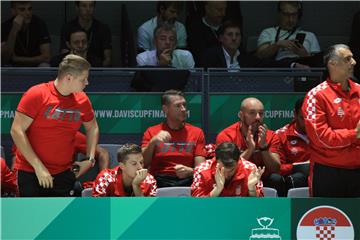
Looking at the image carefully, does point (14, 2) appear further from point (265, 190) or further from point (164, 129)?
point (265, 190)

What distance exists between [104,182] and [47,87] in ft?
3.38

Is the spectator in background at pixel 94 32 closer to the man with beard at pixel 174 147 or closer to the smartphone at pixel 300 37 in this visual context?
the man with beard at pixel 174 147

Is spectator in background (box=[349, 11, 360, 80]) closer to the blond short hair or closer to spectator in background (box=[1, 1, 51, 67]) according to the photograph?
spectator in background (box=[1, 1, 51, 67])

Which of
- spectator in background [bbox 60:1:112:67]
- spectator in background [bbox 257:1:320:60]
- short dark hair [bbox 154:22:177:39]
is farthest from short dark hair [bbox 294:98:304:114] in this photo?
spectator in background [bbox 60:1:112:67]

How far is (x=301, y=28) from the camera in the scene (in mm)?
11352

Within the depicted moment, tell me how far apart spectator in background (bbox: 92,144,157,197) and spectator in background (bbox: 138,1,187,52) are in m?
3.06

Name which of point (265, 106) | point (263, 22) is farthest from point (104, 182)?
point (263, 22)

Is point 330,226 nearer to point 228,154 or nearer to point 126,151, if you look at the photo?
point 228,154

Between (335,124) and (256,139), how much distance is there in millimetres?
1718

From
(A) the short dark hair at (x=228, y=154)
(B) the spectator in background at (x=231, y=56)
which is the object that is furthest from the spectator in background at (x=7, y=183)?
(B) the spectator in background at (x=231, y=56)

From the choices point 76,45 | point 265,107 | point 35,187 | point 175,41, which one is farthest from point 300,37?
point 35,187

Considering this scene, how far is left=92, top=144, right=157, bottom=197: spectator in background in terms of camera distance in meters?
7.50

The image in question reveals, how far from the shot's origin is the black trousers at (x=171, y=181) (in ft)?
27.8

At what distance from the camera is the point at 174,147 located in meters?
8.66
